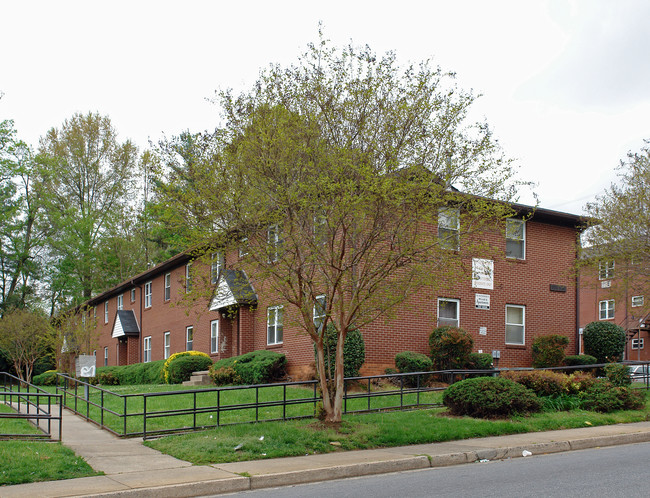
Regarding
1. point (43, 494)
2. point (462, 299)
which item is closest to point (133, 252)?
point (462, 299)

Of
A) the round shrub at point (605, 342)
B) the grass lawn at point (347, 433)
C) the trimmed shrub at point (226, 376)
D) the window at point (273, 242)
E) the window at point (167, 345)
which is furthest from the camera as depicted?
the window at point (167, 345)

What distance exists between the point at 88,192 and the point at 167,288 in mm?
21116

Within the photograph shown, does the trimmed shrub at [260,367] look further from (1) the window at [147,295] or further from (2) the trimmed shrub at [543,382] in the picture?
(1) the window at [147,295]

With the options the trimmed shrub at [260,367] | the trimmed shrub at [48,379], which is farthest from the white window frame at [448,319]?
the trimmed shrub at [48,379]

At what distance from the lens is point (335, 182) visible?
11.9 m

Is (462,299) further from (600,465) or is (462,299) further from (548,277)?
(600,465)

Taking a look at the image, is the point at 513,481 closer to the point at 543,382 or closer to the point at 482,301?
the point at 543,382

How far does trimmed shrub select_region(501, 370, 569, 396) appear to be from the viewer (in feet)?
53.0

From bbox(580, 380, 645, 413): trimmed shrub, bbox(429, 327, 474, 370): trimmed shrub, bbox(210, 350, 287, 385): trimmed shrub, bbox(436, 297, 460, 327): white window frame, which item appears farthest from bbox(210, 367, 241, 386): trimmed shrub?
bbox(580, 380, 645, 413): trimmed shrub

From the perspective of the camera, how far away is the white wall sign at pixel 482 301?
23359 millimetres

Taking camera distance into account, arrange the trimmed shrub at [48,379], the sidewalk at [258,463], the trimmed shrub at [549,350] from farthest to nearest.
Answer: the trimmed shrub at [48,379], the trimmed shrub at [549,350], the sidewalk at [258,463]

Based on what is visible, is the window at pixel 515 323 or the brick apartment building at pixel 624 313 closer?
the window at pixel 515 323

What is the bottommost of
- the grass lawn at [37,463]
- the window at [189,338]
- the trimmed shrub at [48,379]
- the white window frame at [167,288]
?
the trimmed shrub at [48,379]

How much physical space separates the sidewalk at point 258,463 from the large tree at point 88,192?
38383 millimetres
